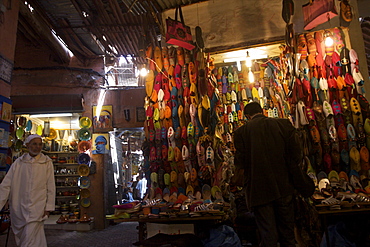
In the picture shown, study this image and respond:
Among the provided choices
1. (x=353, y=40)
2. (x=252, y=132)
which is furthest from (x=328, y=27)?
(x=252, y=132)

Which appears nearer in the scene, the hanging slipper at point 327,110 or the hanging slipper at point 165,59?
the hanging slipper at point 327,110

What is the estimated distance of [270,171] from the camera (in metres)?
2.64

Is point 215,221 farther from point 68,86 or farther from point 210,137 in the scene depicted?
point 68,86

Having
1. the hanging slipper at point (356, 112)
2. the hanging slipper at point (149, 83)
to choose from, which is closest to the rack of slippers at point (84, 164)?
the hanging slipper at point (149, 83)

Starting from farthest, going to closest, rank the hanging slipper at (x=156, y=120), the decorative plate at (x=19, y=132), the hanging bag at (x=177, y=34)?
1. the decorative plate at (x=19, y=132)
2. the hanging slipper at (x=156, y=120)
3. the hanging bag at (x=177, y=34)

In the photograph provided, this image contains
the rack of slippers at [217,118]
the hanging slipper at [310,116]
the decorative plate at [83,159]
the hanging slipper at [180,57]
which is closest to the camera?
the rack of slippers at [217,118]

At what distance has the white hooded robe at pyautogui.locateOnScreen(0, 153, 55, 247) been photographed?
3293 millimetres

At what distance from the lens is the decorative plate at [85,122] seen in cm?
816

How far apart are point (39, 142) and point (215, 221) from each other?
2.70 meters

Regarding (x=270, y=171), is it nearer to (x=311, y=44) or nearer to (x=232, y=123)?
(x=311, y=44)

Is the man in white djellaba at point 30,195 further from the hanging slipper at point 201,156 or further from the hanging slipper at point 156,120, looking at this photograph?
the hanging slipper at point 201,156

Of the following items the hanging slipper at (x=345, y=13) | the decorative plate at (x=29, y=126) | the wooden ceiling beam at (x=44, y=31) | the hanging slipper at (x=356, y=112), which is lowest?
the hanging slipper at (x=356, y=112)

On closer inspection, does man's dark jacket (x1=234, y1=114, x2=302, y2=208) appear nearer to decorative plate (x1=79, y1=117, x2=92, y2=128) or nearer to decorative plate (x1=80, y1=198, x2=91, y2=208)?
decorative plate (x1=80, y1=198, x2=91, y2=208)

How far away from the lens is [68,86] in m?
8.34
